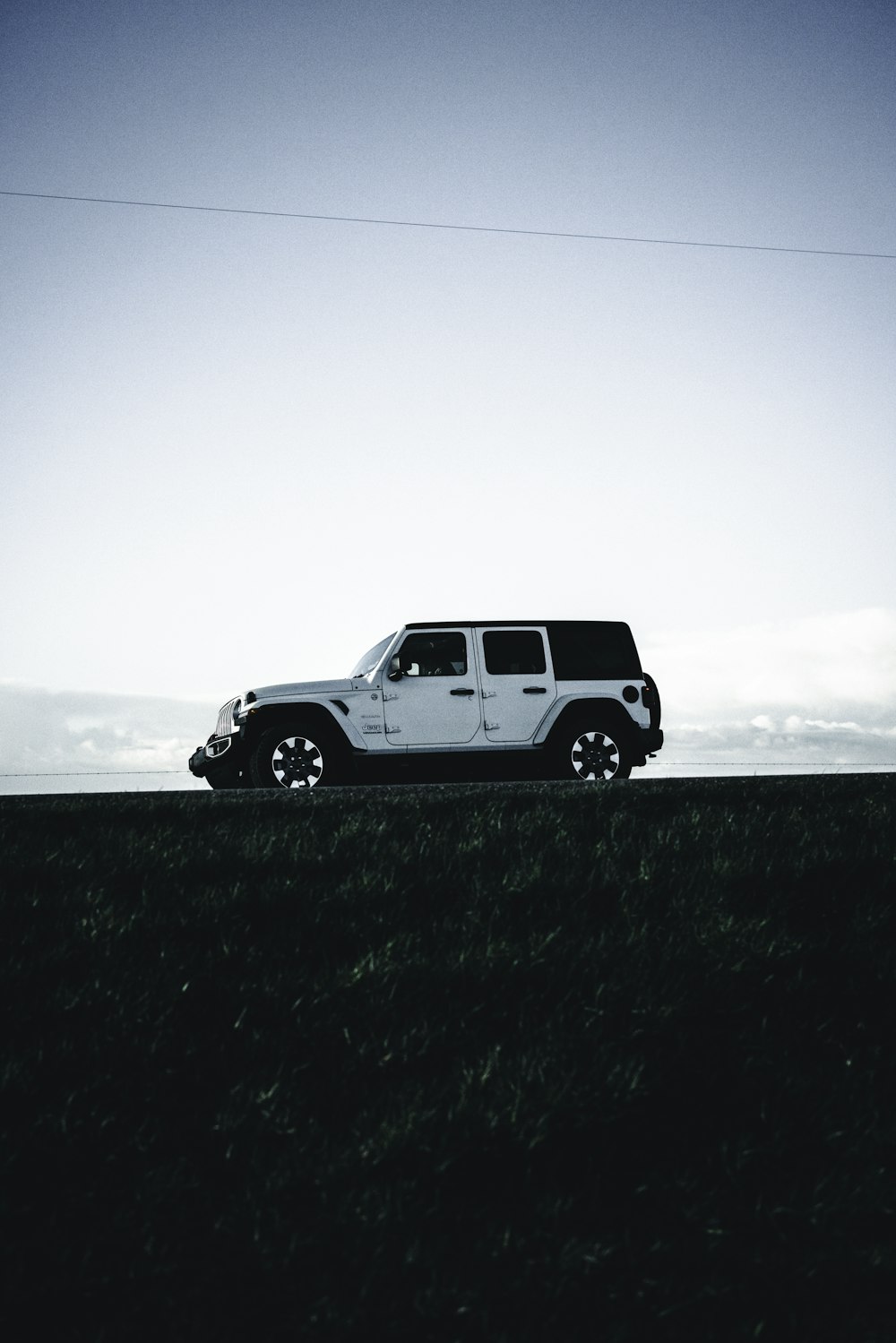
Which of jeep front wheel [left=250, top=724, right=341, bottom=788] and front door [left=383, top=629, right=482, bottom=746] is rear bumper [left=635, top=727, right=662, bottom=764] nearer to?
front door [left=383, top=629, right=482, bottom=746]

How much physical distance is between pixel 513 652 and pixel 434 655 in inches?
40.9

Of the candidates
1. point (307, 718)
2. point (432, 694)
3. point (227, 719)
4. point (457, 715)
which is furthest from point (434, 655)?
point (227, 719)

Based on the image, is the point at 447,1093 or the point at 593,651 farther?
the point at 593,651

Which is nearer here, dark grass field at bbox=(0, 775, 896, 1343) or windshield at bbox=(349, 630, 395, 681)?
dark grass field at bbox=(0, 775, 896, 1343)

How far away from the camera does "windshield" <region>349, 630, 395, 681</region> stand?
1310cm

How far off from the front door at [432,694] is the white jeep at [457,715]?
12 mm

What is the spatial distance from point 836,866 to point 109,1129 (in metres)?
5.46

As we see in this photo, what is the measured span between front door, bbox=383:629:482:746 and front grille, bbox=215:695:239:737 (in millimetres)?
1967

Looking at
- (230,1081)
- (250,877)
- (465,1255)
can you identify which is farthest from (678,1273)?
(250,877)

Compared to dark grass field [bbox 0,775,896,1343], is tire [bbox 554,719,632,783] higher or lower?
higher

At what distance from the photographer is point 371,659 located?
13.4m

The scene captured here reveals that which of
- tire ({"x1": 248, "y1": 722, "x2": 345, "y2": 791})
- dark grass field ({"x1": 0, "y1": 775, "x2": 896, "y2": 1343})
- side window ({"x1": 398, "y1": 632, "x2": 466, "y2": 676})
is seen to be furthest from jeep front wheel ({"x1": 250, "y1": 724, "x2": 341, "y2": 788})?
dark grass field ({"x1": 0, "y1": 775, "x2": 896, "y2": 1343})

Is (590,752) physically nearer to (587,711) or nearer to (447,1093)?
(587,711)

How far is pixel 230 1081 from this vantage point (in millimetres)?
4770
